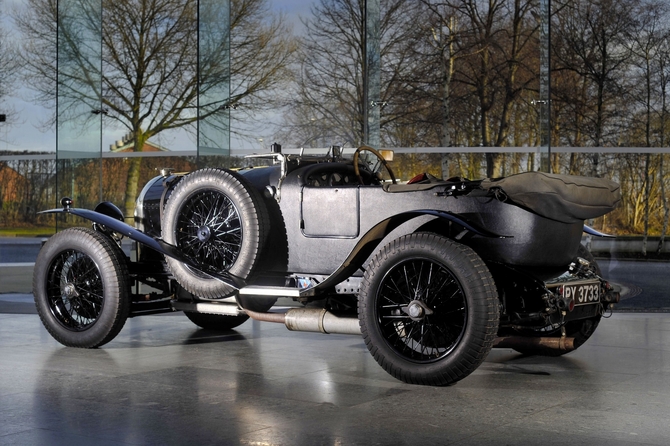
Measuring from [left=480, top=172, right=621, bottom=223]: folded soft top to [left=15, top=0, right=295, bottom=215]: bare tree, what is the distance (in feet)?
17.8

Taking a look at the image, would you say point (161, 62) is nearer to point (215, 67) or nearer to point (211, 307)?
point (215, 67)

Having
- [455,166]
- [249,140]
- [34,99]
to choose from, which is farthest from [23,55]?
[455,166]

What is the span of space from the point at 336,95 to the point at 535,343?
4942 millimetres

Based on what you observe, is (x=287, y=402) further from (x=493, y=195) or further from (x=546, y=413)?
(x=493, y=195)

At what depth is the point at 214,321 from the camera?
8.48m

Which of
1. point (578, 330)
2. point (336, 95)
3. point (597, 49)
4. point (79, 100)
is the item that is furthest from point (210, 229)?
point (597, 49)

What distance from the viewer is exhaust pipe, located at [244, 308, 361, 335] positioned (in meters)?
6.16

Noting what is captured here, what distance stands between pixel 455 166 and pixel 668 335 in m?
2.94

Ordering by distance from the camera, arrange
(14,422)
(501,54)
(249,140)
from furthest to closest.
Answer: (249,140) < (501,54) < (14,422)

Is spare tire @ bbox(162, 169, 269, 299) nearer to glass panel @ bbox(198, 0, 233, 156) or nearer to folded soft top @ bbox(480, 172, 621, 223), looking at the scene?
folded soft top @ bbox(480, 172, 621, 223)

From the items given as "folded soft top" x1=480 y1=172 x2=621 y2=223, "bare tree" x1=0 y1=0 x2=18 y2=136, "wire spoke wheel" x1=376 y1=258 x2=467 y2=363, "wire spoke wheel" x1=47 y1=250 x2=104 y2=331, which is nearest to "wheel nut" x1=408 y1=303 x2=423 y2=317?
"wire spoke wheel" x1=376 y1=258 x2=467 y2=363

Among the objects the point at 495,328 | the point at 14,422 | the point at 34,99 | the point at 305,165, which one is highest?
the point at 34,99

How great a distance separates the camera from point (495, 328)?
5.43m

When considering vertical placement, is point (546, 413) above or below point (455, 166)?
below
